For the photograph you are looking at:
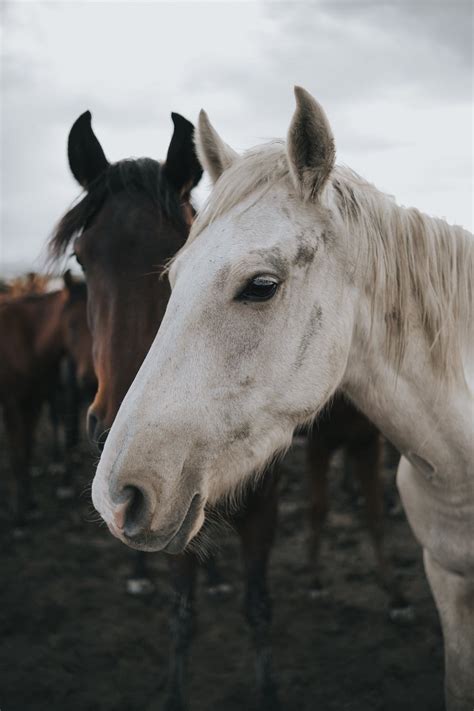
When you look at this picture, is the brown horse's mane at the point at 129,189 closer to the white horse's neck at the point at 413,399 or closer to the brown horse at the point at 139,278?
the brown horse at the point at 139,278

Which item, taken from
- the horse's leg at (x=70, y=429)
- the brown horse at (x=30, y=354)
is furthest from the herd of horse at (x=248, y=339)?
the horse's leg at (x=70, y=429)

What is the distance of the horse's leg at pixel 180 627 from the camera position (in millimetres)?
3043

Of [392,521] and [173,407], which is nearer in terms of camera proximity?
[173,407]

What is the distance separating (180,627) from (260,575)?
534 mm

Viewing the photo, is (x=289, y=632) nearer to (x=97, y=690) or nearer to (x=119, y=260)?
(x=97, y=690)

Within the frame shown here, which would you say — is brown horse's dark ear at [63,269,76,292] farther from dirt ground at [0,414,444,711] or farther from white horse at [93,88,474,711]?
white horse at [93,88,474,711]

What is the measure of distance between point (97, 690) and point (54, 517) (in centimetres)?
300

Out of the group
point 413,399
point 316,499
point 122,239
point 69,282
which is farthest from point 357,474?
point 69,282

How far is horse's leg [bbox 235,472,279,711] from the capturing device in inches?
121

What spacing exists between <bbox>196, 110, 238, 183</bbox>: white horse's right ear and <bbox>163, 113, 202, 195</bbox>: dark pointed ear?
73cm

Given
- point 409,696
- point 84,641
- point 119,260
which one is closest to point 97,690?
point 84,641

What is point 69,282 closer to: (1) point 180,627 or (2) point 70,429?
(2) point 70,429

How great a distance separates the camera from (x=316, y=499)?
449cm

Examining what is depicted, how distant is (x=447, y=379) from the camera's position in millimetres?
1935
